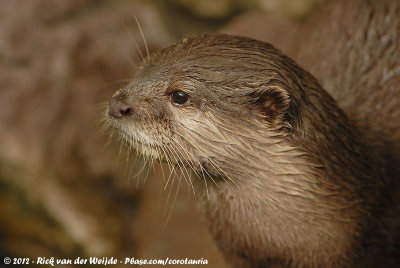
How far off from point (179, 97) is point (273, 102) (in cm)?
33

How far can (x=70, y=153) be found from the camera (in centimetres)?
318

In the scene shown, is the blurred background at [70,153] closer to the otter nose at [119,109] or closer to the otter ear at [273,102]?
the otter nose at [119,109]

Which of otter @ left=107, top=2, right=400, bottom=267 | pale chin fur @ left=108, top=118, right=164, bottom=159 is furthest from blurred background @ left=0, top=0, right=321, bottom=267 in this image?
pale chin fur @ left=108, top=118, right=164, bottom=159

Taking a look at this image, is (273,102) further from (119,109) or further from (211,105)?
(119,109)

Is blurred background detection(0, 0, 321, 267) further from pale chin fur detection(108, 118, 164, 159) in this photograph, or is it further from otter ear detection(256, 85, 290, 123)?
otter ear detection(256, 85, 290, 123)

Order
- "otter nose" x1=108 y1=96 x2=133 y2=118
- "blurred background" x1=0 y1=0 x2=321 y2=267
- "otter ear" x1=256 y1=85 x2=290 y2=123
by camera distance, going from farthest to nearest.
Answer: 1. "blurred background" x1=0 y1=0 x2=321 y2=267
2. "otter nose" x1=108 y1=96 x2=133 y2=118
3. "otter ear" x1=256 y1=85 x2=290 y2=123

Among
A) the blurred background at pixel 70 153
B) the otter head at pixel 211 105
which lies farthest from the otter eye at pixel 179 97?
the blurred background at pixel 70 153

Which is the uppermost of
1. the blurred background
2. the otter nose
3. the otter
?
the blurred background

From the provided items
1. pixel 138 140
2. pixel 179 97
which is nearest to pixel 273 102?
pixel 179 97

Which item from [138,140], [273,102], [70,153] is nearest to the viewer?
[273,102]

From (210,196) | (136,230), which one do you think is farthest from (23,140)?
(210,196)

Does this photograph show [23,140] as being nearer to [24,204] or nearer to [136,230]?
[24,204]

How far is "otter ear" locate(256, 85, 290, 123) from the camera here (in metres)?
1.65

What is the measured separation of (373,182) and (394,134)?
1.04ft
